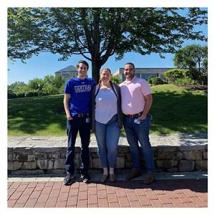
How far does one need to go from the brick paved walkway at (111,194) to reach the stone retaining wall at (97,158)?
1.50 ft

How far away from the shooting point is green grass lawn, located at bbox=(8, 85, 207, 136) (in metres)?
7.28

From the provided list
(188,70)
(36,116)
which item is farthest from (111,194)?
(188,70)

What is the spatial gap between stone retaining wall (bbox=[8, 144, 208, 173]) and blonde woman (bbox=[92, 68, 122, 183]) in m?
0.44

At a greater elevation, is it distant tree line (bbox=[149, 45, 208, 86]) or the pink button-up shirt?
distant tree line (bbox=[149, 45, 208, 86])

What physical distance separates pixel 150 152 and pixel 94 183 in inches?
34.4

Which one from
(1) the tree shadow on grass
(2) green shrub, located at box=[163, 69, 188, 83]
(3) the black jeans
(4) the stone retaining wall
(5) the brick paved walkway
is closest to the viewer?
(5) the brick paved walkway

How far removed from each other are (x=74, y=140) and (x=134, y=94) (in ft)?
3.42

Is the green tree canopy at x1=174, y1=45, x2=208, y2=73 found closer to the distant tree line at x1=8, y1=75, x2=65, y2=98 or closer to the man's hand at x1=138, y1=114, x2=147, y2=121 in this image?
the distant tree line at x1=8, y1=75, x2=65, y2=98

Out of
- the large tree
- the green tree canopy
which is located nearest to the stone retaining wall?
the large tree

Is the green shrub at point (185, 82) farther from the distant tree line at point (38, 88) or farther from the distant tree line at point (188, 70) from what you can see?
the distant tree line at point (38, 88)

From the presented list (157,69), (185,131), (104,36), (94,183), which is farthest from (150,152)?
(157,69)

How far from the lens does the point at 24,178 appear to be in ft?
16.9

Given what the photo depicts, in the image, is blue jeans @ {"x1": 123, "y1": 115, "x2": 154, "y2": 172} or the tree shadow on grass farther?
the tree shadow on grass

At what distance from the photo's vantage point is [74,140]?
4934mm
